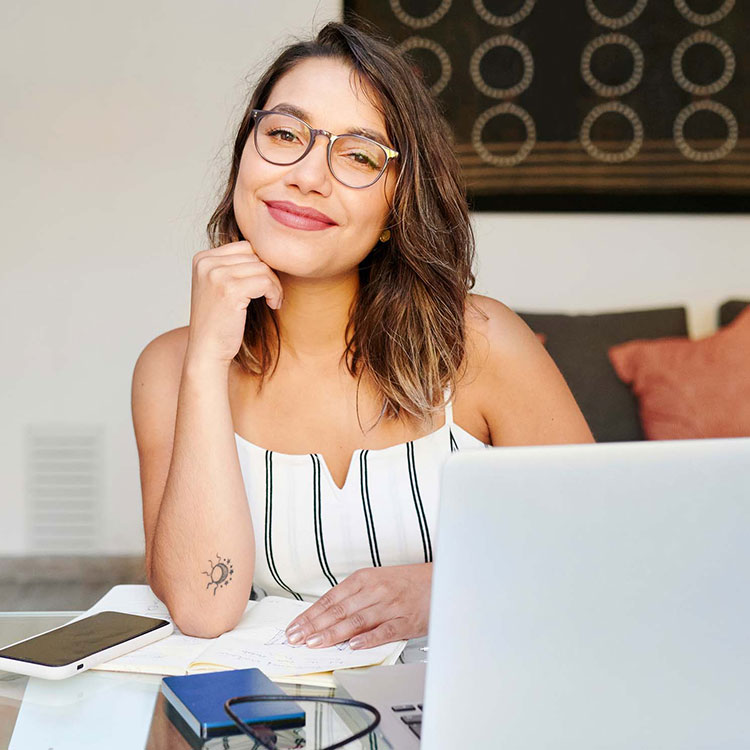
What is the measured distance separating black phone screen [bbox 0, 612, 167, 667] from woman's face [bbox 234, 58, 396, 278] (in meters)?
0.58

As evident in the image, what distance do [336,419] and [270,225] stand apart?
1.15 feet

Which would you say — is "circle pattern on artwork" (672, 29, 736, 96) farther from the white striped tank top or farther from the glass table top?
the glass table top

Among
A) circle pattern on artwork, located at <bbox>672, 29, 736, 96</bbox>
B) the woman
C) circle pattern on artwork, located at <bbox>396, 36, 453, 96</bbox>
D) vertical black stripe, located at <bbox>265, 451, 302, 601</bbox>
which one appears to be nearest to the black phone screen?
the woman

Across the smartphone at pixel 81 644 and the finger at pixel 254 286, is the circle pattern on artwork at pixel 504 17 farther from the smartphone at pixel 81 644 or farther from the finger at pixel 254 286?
the smartphone at pixel 81 644

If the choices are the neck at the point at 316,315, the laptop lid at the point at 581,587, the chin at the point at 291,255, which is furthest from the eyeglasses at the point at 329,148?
the laptop lid at the point at 581,587

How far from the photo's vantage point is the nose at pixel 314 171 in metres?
1.43

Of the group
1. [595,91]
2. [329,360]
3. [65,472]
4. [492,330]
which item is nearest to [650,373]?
[595,91]

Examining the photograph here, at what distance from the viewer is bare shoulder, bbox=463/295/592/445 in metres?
1.65

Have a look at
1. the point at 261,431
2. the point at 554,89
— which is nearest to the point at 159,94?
the point at 554,89

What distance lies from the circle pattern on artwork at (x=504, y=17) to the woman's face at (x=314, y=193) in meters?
1.99

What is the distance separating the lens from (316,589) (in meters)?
1.53

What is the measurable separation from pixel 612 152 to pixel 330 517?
7.41 feet

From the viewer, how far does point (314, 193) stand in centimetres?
144

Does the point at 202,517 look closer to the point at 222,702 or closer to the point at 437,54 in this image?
the point at 222,702
